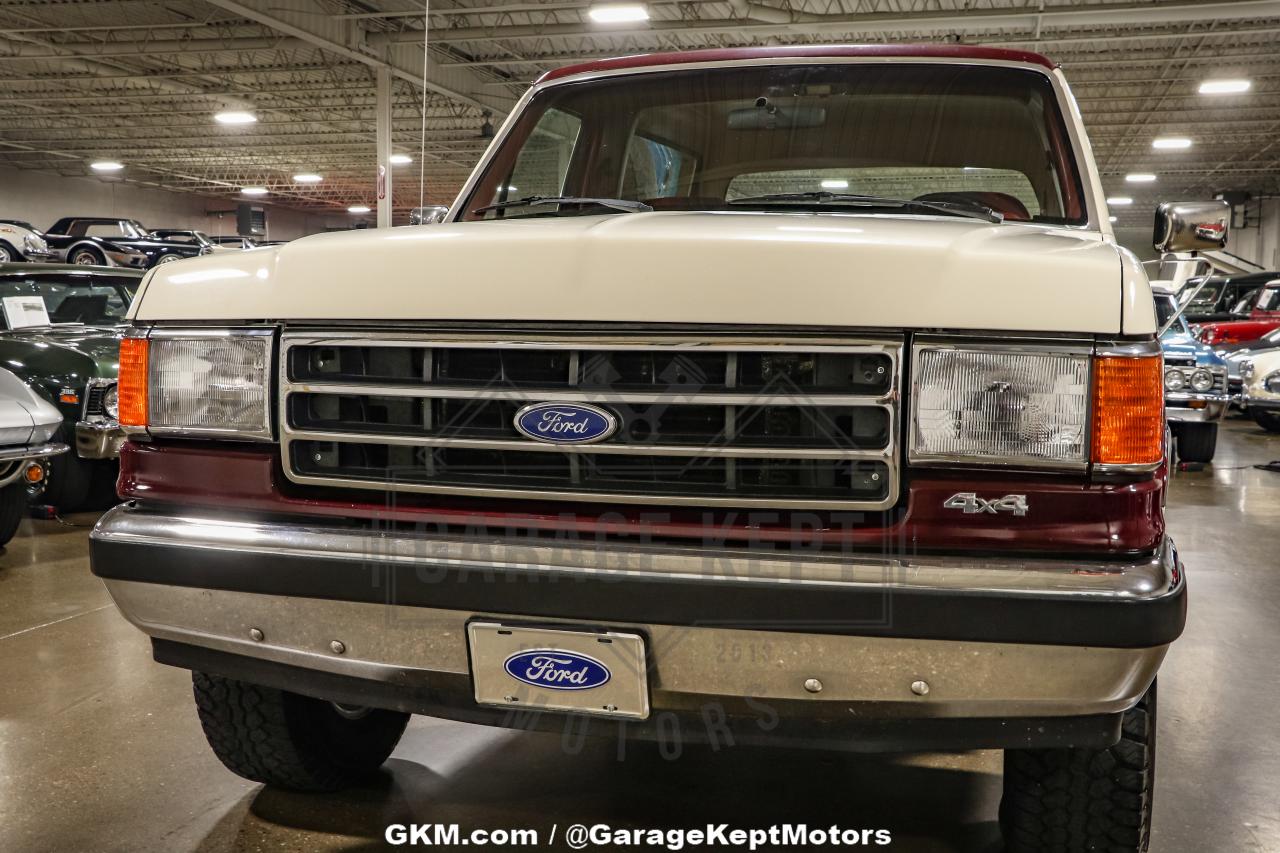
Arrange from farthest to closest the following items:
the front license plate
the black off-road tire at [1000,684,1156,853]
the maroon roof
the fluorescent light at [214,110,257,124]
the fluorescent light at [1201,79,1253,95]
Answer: the fluorescent light at [214,110,257,124], the fluorescent light at [1201,79,1253,95], the maroon roof, the black off-road tire at [1000,684,1156,853], the front license plate

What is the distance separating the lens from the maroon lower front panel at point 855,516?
5.16 feet

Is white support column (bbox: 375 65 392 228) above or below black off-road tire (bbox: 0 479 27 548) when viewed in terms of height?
above

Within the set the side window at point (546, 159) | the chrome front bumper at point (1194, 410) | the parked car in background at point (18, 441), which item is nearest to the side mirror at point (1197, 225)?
the side window at point (546, 159)

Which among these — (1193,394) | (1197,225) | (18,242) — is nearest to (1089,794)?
(1197,225)

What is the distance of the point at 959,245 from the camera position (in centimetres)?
161

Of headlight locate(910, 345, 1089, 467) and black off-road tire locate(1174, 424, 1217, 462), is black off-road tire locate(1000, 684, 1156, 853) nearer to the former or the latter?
headlight locate(910, 345, 1089, 467)

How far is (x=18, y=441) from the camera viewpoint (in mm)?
4805

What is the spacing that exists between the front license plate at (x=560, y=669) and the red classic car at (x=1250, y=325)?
12364mm

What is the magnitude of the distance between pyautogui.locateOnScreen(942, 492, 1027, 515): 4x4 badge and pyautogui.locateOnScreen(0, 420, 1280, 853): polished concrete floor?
1075 millimetres

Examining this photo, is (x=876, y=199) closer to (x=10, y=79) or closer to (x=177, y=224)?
(x=10, y=79)

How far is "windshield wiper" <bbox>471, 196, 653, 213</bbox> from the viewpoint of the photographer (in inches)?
95.4

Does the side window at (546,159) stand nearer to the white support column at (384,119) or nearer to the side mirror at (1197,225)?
the side mirror at (1197,225)

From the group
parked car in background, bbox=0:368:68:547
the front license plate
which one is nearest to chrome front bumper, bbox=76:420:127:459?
parked car in background, bbox=0:368:68:547

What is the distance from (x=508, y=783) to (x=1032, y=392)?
5.44 ft
